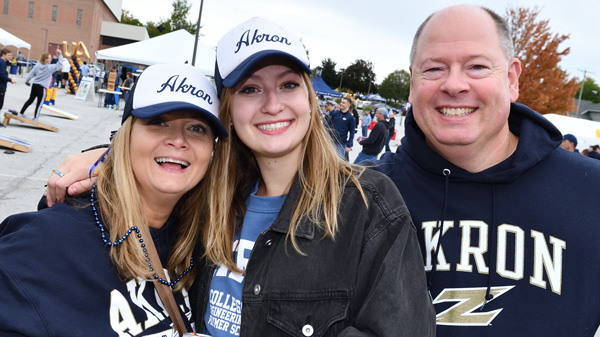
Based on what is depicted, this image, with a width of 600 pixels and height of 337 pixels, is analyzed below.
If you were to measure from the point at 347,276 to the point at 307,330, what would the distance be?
0.28 m

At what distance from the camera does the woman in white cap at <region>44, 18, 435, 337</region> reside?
1.70 meters

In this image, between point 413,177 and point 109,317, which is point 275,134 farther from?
point 109,317

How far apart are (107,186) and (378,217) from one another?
4.14ft

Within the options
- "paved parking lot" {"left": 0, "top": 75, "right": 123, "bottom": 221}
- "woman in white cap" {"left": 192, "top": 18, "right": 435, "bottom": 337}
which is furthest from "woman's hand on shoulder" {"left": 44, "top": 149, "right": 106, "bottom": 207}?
"paved parking lot" {"left": 0, "top": 75, "right": 123, "bottom": 221}

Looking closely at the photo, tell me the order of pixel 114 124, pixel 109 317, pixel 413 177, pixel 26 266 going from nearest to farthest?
pixel 26 266, pixel 109 317, pixel 413 177, pixel 114 124

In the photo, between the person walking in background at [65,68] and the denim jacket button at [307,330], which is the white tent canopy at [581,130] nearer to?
the denim jacket button at [307,330]

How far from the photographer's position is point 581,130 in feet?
61.2

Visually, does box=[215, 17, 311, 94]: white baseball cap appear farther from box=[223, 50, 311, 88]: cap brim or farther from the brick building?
the brick building

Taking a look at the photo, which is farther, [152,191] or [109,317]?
[152,191]

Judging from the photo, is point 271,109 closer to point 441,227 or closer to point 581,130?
point 441,227

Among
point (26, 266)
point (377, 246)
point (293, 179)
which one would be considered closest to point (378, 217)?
point (377, 246)

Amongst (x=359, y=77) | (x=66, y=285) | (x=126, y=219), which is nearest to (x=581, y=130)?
(x=126, y=219)

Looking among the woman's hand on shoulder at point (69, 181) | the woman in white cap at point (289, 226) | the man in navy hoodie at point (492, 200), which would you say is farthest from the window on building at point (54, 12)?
the man in navy hoodie at point (492, 200)

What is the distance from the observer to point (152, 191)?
2.26m
